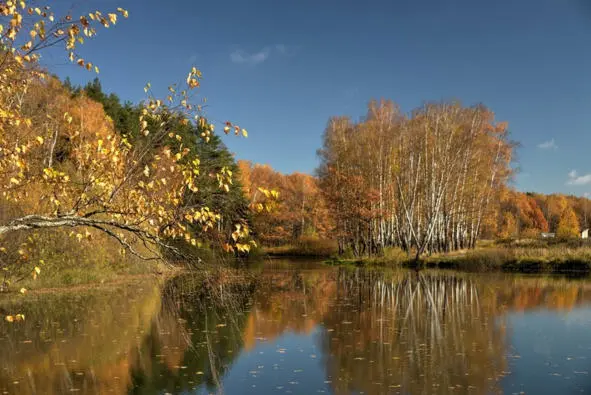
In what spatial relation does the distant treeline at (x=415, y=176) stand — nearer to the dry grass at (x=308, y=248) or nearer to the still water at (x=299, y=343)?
the dry grass at (x=308, y=248)

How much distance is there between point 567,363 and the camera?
10.9 m

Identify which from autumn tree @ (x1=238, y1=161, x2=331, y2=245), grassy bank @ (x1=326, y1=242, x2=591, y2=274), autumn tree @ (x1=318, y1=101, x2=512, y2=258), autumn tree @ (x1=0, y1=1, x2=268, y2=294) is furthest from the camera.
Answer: autumn tree @ (x1=238, y1=161, x2=331, y2=245)

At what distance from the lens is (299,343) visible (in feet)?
43.3

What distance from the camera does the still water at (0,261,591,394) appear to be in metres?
9.36

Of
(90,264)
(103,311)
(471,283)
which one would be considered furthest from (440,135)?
(103,311)

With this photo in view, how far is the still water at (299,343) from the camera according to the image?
9359mm

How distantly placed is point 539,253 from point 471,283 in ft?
35.4

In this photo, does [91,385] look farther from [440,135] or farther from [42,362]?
[440,135]

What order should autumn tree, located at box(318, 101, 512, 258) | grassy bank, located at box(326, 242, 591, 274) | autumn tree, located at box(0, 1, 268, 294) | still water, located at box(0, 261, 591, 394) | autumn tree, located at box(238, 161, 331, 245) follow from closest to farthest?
autumn tree, located at box(0, 1, 268, 294)
still water, located at box(0, 261, 591, 394)
grassy bank, located at box(326, 242, 591, 274)
autumn tree, located at box(318, 101, 512, 258)
autumn tree, located at box(238, 161, 331, 245)

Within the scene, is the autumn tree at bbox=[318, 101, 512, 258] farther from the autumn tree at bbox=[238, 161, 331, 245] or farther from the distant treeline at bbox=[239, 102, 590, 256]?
the autumn tree at bbox=[238, 161, 331, 245]

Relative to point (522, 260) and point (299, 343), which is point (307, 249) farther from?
point (299, 343)

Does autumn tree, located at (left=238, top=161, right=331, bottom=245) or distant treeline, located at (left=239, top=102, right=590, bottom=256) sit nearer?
distant treeline, located at (left=239, top=102, right=590, bottom=256)

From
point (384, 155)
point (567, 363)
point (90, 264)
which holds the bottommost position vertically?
point (567, 363)

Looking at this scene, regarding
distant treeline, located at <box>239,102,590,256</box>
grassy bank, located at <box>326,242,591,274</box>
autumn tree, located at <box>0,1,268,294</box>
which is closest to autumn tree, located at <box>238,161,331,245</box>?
distant treeline, located at <box>239,102,590,256</box>
